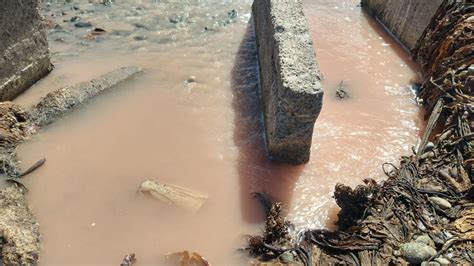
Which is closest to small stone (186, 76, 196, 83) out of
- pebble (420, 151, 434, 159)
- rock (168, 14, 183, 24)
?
rock (168, 14, 183, 24)

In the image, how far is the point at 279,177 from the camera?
4.97 m

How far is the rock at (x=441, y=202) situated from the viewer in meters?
4.55

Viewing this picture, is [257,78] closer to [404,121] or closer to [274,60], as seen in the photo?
[274,60]

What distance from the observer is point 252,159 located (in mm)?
5164

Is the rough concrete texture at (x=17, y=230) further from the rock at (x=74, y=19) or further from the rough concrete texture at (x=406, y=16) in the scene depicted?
the rough concrete texture at (x=406, y=16)

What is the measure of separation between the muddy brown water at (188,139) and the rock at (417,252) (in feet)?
2.74

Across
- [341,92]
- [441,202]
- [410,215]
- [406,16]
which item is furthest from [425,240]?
[406,16]

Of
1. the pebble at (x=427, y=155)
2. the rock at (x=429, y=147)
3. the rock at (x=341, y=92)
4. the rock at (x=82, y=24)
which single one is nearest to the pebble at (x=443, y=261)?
the pebble at (x=427, y=155)

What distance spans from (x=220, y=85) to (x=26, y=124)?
255 centimetres

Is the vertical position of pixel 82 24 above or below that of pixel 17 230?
above

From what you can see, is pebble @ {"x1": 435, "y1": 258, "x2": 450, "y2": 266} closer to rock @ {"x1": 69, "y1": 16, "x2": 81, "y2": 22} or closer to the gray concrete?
the gray concrete

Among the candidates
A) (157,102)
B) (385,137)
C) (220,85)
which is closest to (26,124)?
(157,102)

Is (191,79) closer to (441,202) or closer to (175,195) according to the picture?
(175,195)

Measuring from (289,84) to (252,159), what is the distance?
115 centimetres
